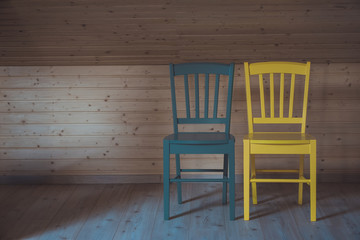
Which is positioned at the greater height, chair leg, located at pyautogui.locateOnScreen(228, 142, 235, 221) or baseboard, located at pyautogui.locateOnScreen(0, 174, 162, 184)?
chair leg, located at pyautogui.locateOnScreen(228, 142, 235, 221)

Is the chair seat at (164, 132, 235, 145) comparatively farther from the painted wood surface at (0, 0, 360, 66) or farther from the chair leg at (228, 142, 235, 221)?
the painted wood surface at (0, 0, 360, 66)

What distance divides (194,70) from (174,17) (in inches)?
14.4

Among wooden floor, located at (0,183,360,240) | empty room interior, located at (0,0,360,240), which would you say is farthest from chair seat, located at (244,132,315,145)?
wooden floor, located at (0,183,360,240)

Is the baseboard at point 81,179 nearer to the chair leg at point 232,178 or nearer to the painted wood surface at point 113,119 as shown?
the painted wood surface at point 113,119

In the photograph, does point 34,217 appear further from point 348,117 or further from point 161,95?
point 348,117

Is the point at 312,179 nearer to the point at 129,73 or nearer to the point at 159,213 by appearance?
the point at 159,213

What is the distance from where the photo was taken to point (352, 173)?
283 centimetres

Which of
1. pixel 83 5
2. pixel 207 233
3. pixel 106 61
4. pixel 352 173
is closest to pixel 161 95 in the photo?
pixel 106 61

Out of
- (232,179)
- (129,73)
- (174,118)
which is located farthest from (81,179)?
(232,179)

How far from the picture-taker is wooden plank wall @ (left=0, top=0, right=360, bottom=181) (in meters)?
2.36

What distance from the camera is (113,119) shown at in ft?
9.34

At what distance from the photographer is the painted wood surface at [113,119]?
2.78 meters

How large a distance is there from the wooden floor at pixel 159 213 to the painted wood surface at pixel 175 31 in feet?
3.14

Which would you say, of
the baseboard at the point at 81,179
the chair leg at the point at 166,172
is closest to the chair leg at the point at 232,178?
the chair leg at the point at 166,172
